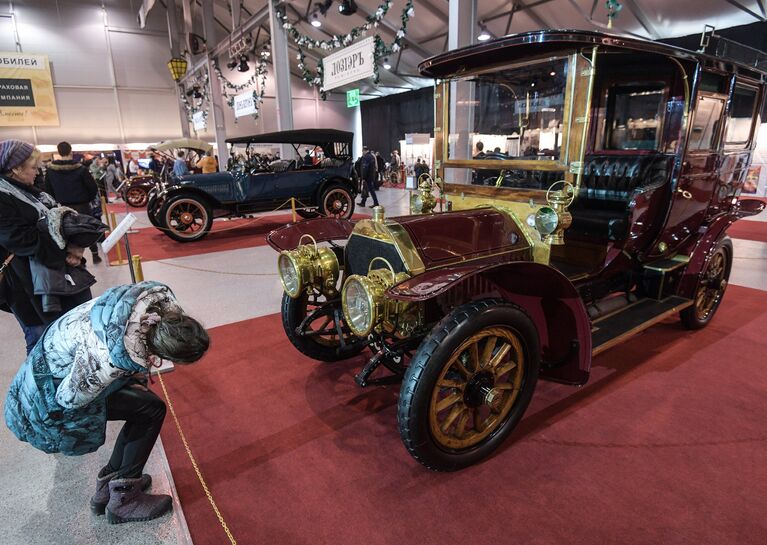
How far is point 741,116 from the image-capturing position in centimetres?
331

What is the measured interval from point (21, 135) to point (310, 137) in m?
16.1

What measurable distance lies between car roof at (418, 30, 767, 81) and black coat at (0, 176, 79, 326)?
226 centimetres

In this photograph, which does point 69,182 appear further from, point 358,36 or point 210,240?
point 358,36

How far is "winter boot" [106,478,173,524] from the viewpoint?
1726 millimetres

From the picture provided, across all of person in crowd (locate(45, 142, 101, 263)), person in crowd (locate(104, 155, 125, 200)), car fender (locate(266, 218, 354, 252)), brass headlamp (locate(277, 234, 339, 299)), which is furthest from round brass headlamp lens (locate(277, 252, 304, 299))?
person in crowd (locate(104, 155, 125, 200))

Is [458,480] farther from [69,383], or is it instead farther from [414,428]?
[69,383]

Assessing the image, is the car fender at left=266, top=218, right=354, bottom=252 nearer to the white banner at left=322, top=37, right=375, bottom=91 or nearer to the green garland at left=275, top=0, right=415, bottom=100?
the green garland at left=275, top=0, right=415, bottom=100

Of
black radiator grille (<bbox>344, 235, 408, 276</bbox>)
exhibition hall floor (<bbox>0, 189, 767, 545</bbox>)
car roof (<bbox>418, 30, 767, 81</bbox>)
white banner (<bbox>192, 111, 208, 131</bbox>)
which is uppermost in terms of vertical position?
white banner (<bbox>192, 111, 208, 131</bbox>)

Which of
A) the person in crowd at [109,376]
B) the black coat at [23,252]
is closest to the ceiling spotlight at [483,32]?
the black coat at [23,252]

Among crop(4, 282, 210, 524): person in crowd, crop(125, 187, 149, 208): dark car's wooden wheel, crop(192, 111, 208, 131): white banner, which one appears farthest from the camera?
crop(192, 111, 208, 131): white banner

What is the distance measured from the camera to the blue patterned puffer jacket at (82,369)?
56.1 inches

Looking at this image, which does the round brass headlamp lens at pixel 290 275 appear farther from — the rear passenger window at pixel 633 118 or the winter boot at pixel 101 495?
the rear passenger window at pixel 633 118

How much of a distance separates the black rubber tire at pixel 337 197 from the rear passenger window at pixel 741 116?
5.86 meters

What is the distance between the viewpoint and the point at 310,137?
8.00 m
